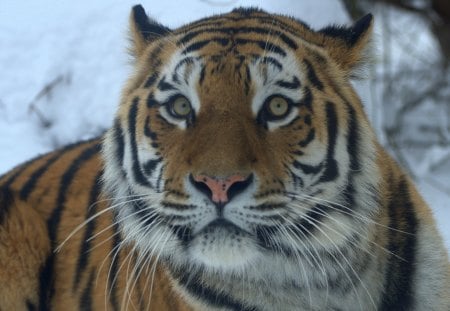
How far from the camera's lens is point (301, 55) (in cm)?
199

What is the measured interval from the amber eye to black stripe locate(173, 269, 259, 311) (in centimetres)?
43

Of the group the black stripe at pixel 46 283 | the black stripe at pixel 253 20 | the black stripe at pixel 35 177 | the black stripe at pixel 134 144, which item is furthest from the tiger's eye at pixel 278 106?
the black stripe at pixel 35 177

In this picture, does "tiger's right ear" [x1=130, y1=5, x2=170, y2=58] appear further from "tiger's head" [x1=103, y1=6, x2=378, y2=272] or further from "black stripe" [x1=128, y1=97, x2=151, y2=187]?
"black stripe" [x1=128, y1=97, x2=151, y2=187]

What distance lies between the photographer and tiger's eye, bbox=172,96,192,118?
191 cm

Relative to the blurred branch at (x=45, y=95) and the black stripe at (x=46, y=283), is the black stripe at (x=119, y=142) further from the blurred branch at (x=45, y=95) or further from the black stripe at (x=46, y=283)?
the blurred branch at (x=45, y=95)

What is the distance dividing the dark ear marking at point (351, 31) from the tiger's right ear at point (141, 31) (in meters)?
0.39

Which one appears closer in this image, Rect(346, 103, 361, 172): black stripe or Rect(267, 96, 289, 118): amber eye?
Rect(267, 96, 289, 118): amber eye

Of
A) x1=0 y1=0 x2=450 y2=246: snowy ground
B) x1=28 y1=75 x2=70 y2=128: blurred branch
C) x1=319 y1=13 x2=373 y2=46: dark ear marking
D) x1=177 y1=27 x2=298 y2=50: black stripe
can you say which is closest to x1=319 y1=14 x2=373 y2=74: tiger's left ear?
x1=319 y1=13 x2=373 y2=46: dark ear marking

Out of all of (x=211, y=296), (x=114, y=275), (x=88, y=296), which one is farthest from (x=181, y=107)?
(x=88, y=296)

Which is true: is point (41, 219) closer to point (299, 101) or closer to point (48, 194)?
point (48, 194)

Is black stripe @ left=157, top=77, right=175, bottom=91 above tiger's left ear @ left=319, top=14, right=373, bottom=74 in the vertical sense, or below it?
below

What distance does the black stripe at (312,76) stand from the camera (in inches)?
77.4

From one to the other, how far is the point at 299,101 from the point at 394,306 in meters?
0.54

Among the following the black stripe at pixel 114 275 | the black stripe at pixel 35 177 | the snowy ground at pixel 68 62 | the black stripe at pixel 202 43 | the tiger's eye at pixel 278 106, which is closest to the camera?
the tiger's eye at pixel 278 106
